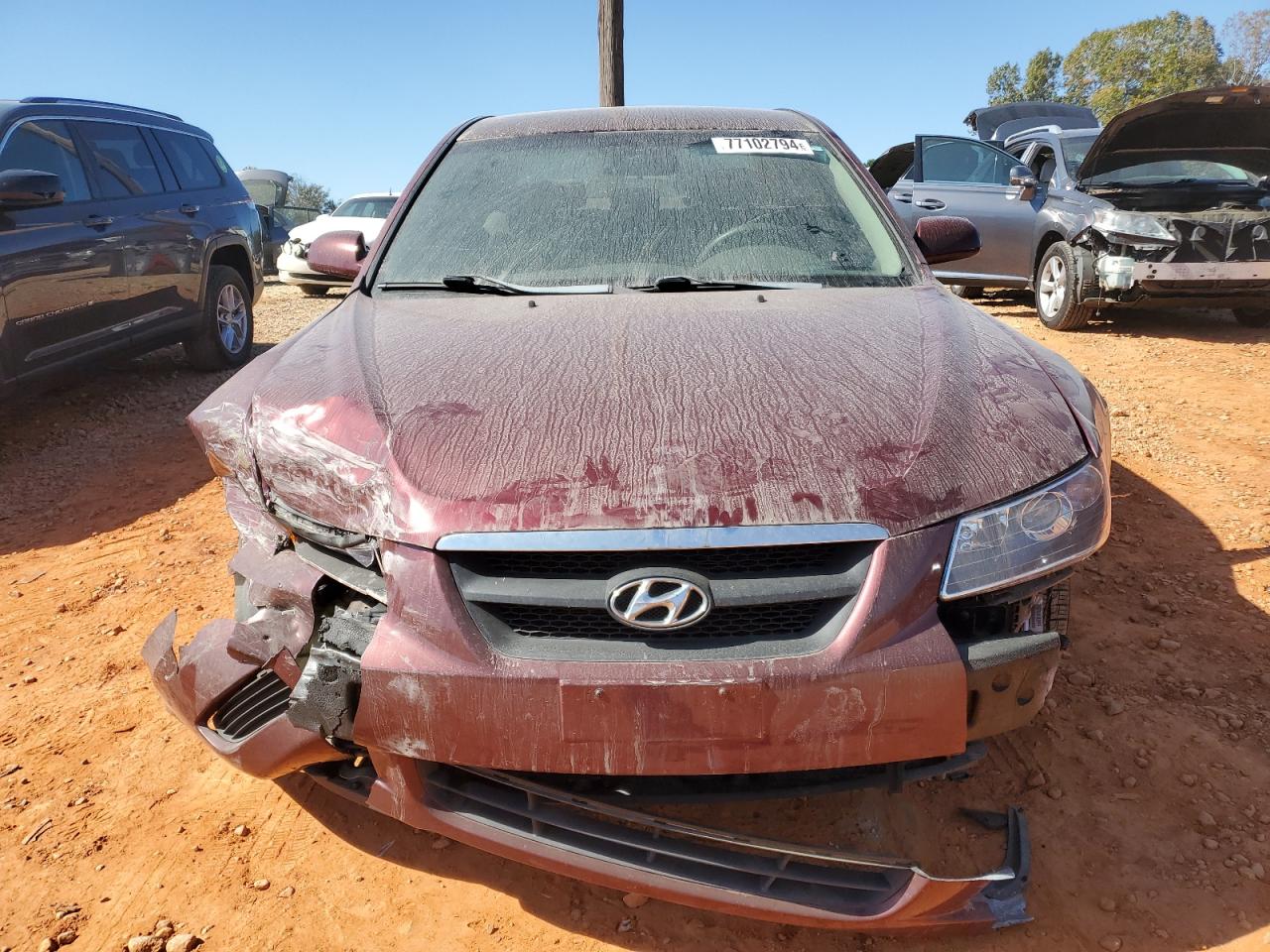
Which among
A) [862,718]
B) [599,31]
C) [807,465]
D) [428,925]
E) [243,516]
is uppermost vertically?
[599,31]

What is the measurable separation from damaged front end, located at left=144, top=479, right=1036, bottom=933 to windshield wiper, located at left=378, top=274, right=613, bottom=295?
1.03 metres

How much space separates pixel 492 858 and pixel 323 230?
38.1 feet

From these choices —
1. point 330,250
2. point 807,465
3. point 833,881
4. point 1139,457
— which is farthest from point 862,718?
point 1139,457

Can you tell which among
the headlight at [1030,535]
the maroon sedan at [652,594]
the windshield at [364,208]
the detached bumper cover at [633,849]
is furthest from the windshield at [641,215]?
the windshield at [364,208]

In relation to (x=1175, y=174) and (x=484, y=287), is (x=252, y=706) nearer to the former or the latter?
(x=484, y=287)

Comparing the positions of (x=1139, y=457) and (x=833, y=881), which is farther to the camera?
(x=1139, y=457)

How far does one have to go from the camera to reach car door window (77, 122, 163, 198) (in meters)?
5.31

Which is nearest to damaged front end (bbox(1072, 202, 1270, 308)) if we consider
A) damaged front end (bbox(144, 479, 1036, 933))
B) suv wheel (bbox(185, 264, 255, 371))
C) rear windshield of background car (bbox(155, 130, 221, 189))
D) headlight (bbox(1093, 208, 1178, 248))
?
headlight (bbox(1093, 208, 1178, 248))

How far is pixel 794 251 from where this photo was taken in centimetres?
259

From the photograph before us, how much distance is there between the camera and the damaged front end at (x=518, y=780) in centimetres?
147

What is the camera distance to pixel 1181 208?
6863 mm

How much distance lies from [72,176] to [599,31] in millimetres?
5794

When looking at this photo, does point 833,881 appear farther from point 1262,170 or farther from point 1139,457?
point 1262,170

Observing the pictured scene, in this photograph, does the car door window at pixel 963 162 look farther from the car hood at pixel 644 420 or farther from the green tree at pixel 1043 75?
the green tree at pixel 1043 75
